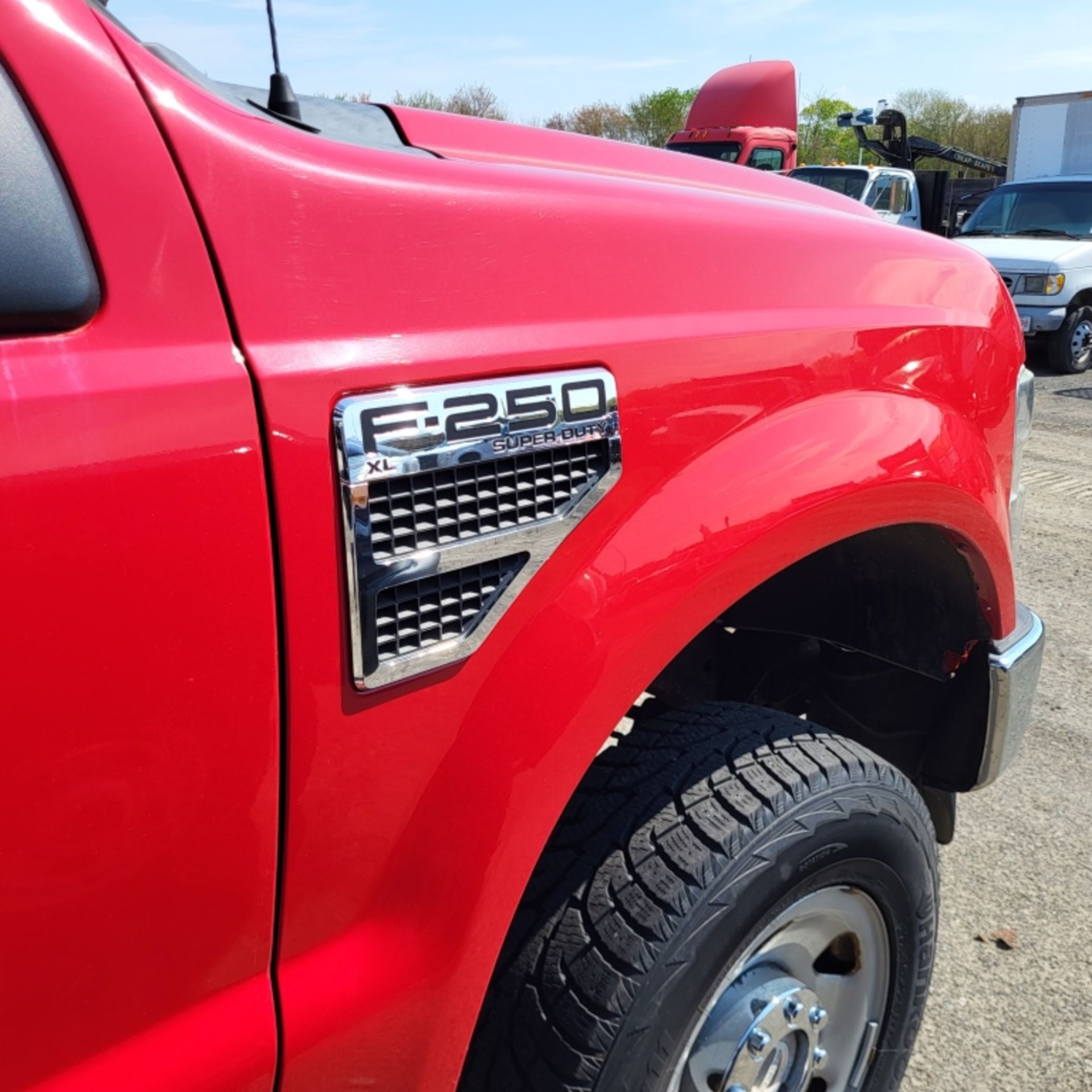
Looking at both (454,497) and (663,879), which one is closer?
(454,497)

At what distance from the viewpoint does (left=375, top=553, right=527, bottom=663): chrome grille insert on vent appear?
1.05m

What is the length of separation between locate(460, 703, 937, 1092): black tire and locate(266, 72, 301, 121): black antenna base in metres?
0.98

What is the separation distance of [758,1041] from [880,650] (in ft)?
2.90

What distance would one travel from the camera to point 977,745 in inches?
85.1

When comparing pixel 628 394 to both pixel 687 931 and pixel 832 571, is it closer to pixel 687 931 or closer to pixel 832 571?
pixel 687 931

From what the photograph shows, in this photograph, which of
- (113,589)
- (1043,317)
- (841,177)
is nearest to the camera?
(113,589)

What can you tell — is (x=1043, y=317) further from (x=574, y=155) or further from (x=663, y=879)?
(x=663, y=879)

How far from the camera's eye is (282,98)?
4.14 feet

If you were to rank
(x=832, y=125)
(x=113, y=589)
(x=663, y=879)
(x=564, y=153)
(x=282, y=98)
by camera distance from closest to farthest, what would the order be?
(x=113, y=589) → (x=282, y=98) → (x=663, y=879) → (x=564, y=153) → (x=832, y=125)

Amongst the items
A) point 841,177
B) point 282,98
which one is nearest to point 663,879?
point 282,98

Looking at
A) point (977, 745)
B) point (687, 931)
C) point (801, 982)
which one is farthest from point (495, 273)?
point (977, 745)

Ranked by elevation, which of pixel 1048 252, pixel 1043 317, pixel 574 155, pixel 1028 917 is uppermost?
pixel 574 155

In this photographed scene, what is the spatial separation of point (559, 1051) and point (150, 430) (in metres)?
0.93

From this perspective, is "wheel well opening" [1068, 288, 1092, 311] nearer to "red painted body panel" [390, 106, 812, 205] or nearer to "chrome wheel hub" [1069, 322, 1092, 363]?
"chrome wheel hub" [1069, 322, 1092, 363]
